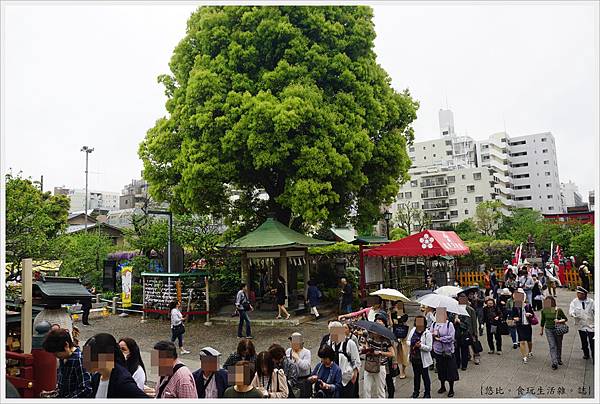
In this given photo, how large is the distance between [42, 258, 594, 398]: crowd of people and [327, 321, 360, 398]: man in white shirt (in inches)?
0.5

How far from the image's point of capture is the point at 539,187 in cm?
6944

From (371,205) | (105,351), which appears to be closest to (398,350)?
(105,351)

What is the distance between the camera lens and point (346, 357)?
6.18 metres

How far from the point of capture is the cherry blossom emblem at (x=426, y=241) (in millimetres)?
16250

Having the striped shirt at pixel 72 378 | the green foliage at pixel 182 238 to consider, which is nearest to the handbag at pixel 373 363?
the striped shirt at pixel 72 378

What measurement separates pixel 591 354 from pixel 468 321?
2.64 metres

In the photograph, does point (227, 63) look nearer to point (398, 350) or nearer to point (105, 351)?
point (398, 350)

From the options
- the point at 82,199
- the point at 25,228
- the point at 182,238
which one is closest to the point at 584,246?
the point at 182,238

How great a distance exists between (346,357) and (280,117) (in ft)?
34.3

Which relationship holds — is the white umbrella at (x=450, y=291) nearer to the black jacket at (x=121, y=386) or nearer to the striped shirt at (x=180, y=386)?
the striped shirt at (x=180, y=386)

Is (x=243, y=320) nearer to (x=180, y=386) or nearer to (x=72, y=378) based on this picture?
(x=72, y=378)

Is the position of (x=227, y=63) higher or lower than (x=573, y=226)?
higher

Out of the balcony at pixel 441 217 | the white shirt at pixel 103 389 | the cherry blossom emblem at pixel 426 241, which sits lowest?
the white shirt at pixel 103 389

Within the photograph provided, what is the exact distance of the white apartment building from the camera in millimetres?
62938
